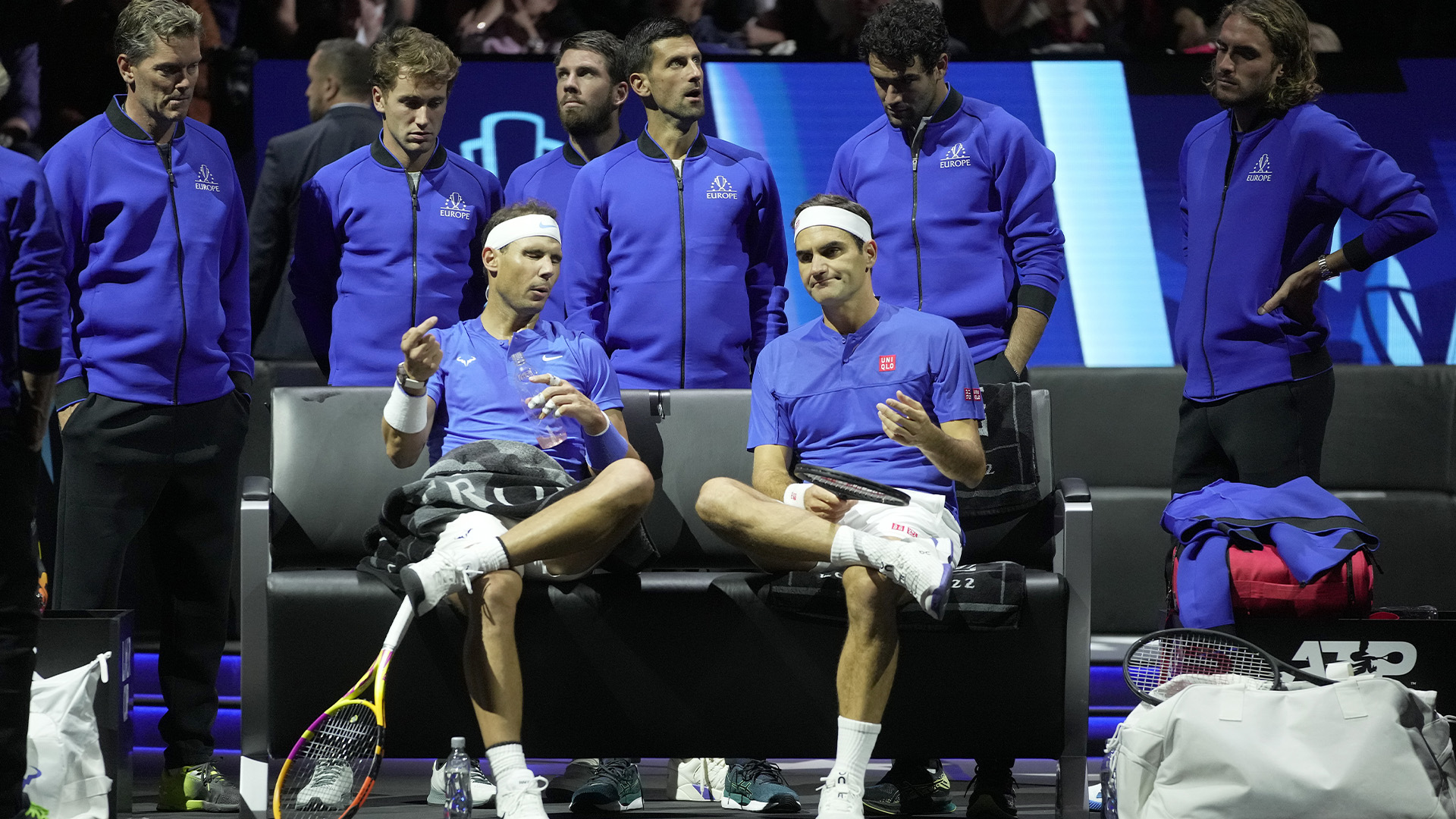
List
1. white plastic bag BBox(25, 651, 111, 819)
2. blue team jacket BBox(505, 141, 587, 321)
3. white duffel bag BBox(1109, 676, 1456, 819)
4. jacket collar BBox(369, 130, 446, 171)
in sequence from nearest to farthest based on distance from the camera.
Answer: white duffel bag BBox(1109, 676, 1456, 819) < white plastic bag BBox(25, 651, 111, 819) < jacket collar BBox(369, 130, 446, 171) < blue team jacket BBox(505, 141, 587, 321)

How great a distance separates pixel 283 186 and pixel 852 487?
224cm

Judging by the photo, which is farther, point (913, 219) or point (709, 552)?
point (913, 219)

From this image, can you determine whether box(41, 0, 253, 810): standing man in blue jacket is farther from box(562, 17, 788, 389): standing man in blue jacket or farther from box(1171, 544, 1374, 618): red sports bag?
box(1171, 544, 1374, 618): red sports bag

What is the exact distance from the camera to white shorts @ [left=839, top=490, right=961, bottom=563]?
11.1ft

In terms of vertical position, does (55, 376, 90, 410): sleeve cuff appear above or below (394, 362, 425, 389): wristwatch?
below

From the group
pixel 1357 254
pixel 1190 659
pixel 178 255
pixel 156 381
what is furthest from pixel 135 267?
pixel 1357 254

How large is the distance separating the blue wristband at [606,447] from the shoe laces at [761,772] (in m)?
0.91

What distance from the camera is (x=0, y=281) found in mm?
2840

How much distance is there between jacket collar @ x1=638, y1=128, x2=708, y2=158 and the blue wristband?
104 cm

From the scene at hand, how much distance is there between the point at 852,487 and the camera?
3508 mm

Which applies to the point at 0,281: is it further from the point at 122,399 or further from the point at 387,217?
the point at 387,217

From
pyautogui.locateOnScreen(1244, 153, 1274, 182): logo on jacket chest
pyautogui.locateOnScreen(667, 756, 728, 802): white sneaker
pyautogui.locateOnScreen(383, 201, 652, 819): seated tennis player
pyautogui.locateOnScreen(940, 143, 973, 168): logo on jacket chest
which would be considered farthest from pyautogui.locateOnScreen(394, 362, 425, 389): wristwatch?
pyautogui.locateOnScreen(1244, 153, 1274, 182): logo on jacket chest

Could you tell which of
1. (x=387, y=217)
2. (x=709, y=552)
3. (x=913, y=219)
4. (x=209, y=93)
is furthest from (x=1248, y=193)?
(x=209, y=93)

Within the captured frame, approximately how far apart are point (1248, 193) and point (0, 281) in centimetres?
301
